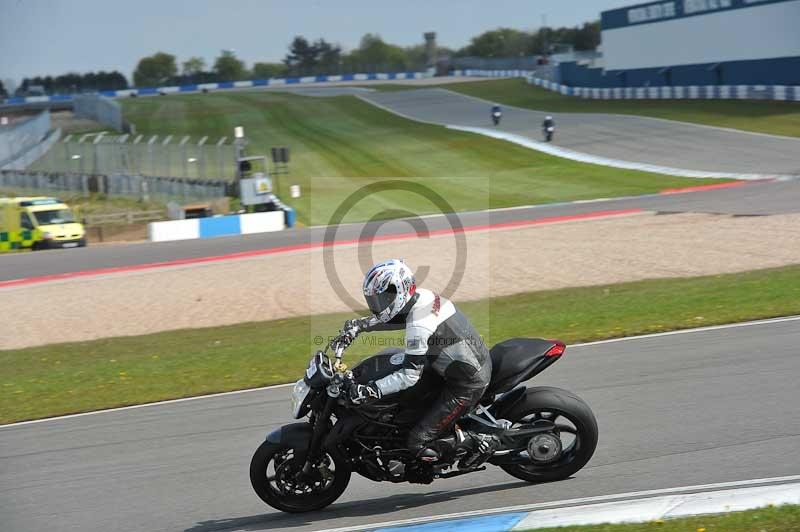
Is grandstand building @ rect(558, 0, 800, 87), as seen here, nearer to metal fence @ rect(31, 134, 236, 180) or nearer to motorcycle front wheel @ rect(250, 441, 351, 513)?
metal fence @ rect(31, 134, 236, 180)

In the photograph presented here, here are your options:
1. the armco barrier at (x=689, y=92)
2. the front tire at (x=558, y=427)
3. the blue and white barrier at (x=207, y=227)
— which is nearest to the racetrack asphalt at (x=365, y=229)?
the blue and white barrier at (x=207, y=227)

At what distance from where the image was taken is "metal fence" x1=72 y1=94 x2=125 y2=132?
250 feet

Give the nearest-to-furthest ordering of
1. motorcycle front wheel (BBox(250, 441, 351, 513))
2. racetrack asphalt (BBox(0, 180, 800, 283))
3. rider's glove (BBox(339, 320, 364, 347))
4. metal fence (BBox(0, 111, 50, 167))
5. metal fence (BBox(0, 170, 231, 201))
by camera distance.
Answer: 1. rider's glove (BBox(339, 320, 364, 347))
2. motorcycle front wheel (BBox(250, 441, 351, 513))
3. racetrack asphalt (BBox(0, 180, 800, 283))
4. metal fence (BBox(0, 170, 231, 201))
5. metal fence (BBox(0, 111, 50, 167))

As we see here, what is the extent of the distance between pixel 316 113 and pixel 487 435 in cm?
7380

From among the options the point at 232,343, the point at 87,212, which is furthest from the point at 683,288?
the point at 87,212

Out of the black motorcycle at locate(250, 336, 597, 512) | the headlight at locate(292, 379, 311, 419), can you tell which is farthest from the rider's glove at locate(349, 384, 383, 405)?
the headlight at locate(292, 379, 311, 419)

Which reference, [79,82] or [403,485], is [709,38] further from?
[79,82]

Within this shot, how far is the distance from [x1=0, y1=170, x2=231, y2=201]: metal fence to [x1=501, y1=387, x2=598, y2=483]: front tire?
34.5 metres

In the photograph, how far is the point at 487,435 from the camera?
6.97 m

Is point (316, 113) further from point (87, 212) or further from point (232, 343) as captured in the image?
point (232, 343)

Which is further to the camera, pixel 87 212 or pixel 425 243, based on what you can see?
pixel 87 212

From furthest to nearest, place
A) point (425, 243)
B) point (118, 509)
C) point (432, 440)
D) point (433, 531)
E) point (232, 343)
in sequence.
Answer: point (425, 243), point (232, 343), point (118, 509), point (432, 440), point (433, 531)

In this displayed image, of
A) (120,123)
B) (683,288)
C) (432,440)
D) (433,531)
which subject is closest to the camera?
(433,531)

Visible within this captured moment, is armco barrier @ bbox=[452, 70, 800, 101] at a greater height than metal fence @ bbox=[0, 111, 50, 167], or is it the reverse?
armco barrier @ bbox=[452, 70, 800, 101]
